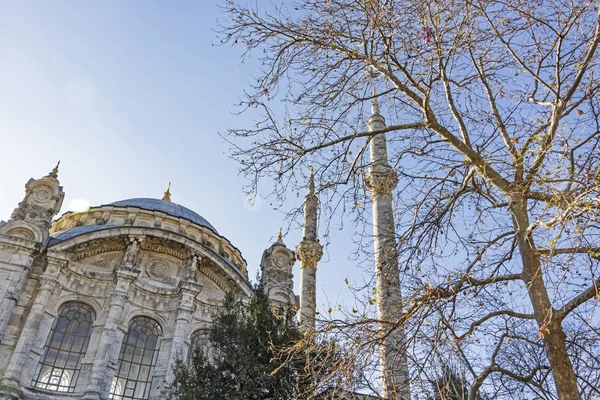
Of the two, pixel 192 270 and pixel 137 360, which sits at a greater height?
pixel 192 270

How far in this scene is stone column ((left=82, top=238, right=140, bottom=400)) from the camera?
1867 cm

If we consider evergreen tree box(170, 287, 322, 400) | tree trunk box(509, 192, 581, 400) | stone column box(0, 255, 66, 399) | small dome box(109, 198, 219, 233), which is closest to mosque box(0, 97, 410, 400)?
stone column box(0, 255, 66, 399)

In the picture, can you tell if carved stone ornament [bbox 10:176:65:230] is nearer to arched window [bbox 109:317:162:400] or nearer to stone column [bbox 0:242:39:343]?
stone column [bbox 0:242:39:343]

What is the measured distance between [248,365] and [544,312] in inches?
339

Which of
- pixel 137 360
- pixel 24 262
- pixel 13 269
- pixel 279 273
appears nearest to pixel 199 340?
pixel 137 360

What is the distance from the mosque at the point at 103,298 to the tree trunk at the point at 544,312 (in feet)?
42.5

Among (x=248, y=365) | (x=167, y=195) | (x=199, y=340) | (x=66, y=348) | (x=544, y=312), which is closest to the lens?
(x=544, y=312)

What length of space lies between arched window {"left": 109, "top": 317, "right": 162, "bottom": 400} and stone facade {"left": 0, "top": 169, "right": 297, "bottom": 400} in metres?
0.04

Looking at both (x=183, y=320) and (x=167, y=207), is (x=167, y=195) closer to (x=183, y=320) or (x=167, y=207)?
(x=167, y=207)

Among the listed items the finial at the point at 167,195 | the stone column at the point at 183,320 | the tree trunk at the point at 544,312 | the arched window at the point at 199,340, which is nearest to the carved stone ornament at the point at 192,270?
the stone column at the point at 183,320

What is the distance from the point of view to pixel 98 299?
21.8 meters

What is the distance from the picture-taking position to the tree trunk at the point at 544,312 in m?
5.38

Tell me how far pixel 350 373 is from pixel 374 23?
15.5 feet

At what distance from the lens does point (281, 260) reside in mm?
26812
